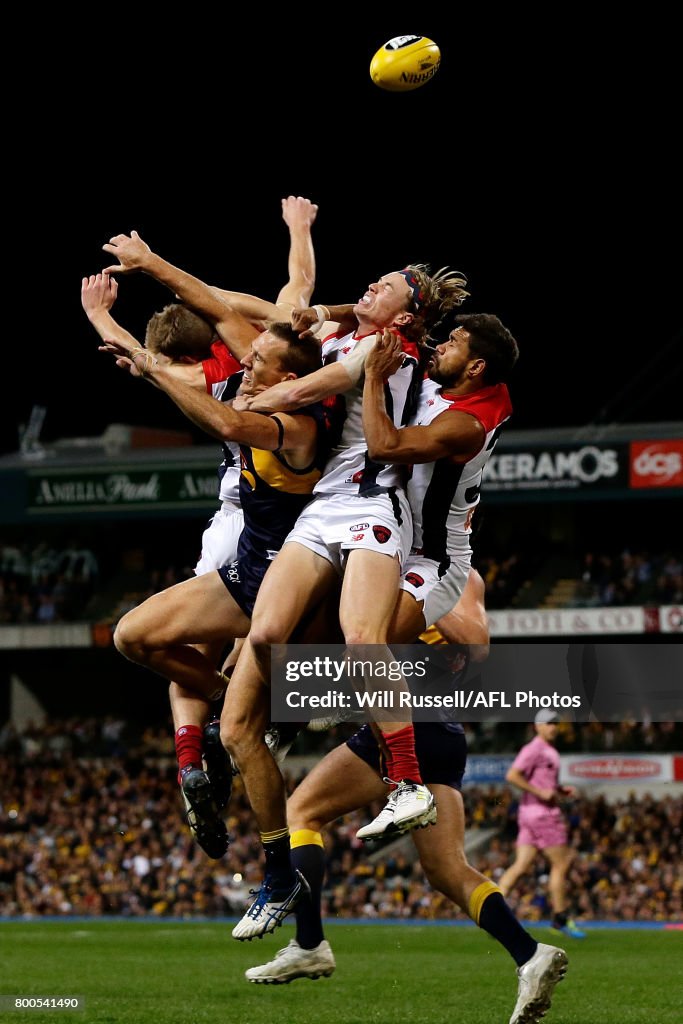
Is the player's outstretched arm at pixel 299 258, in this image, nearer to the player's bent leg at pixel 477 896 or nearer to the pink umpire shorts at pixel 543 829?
the player's bent leg at pixel 477 896

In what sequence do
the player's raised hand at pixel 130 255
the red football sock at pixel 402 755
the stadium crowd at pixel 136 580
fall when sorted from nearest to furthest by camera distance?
the red football sock at pixel 402 755
the player's raised hand at pixel 130 255
the stadium crowd at pixel 136 580

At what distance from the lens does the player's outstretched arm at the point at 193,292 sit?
25.0ft

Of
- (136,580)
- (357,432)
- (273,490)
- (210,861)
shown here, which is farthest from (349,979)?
(136,580)

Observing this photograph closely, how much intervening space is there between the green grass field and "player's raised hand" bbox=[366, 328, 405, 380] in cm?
376

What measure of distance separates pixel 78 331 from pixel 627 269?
39.6 ft

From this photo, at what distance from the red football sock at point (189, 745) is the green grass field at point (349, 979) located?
1.59 meters

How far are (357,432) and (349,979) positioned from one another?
567 centimetres

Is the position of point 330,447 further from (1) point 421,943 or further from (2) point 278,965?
(1) point 421,943

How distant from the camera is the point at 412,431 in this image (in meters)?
7.17

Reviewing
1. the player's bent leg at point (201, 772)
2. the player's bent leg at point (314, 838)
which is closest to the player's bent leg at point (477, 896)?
the player's bent leg at point (314, 838)

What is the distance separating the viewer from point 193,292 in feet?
25.0

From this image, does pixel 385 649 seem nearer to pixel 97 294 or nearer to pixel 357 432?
pixel 357 432

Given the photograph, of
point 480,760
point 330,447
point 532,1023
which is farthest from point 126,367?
point 480,760

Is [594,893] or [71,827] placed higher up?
[71,827]
